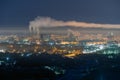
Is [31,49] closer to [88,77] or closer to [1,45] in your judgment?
[1,45]

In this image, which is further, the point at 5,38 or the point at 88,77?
the point at 5,38

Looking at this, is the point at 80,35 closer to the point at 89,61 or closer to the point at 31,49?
the point at 31,49

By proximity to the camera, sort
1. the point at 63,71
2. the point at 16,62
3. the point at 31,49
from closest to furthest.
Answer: the point at 63,71 → the point at 16,62 → the point at 31,49

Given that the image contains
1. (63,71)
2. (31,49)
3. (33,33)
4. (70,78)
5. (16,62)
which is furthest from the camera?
(33,33)

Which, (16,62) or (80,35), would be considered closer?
(16,62)

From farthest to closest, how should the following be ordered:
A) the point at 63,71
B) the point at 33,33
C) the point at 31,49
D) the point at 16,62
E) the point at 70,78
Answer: the point at 33,33, the point at 31,49, the point at 16,62, the point at 63,71, the point at 70,78

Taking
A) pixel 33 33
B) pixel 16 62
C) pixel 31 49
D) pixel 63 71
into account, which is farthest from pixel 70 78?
pixel 33 33

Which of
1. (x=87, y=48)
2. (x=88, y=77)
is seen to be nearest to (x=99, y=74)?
(x=88, y=77)

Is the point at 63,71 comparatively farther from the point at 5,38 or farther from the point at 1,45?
the point at 5,38

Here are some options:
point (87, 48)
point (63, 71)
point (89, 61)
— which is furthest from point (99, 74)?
point (87, 48)
